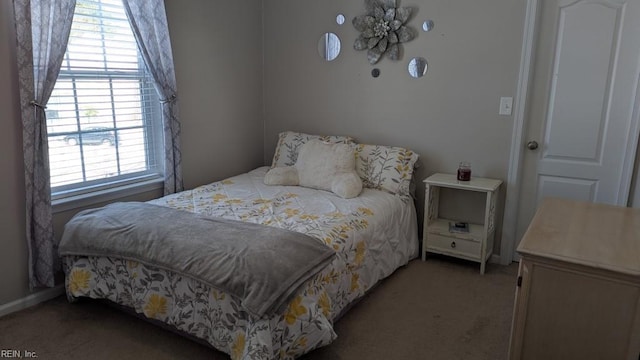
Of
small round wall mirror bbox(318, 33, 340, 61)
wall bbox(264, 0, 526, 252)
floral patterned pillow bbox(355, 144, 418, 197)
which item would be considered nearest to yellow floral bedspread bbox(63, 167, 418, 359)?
floral patterned pillow bbox(355, 144, 418, 197)

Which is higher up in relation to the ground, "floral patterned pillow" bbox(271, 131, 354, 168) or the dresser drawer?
"floral patterned pillow" bbox(271, 131, 354, 168)

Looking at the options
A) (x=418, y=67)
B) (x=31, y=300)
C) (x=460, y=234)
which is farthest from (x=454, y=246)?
(x=31, y=300)

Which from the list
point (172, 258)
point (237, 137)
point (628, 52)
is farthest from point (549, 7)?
point (172, 258)

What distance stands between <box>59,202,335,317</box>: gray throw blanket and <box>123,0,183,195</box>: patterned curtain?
0.71 metres

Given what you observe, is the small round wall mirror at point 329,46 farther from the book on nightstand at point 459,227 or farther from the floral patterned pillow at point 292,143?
the book on nightstand at point 459,227

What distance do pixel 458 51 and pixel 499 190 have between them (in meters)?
1.06

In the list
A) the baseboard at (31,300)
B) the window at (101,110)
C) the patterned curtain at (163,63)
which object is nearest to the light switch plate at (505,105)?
the patterned curtain at (163,63)

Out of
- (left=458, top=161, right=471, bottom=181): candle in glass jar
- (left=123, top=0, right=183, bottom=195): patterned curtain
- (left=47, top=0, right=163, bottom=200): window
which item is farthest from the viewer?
(left=458, top=161, right=471, bottom=181): candle in glass jar

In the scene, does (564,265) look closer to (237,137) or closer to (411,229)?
(411,229)

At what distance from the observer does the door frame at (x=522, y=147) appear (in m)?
2.86

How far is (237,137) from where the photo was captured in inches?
156

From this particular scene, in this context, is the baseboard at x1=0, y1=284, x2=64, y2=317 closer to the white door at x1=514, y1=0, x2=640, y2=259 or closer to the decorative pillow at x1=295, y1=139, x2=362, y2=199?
the decorative pillow at x1=295, y1=139, x2=362, y2=199

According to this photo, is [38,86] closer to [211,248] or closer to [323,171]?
[211,248]

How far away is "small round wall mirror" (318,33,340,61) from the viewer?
12.2 feet
